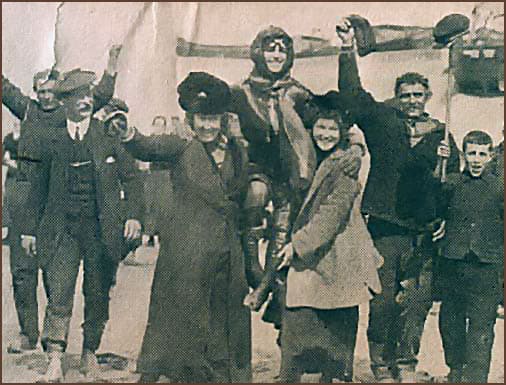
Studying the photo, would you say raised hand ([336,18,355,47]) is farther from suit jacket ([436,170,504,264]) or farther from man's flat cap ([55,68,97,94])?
man's flat cap ([55,68,97,94])

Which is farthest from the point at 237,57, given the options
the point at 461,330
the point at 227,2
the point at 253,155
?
the point at 461,330

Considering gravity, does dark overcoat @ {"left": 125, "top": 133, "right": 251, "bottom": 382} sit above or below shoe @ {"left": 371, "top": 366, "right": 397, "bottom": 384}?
above

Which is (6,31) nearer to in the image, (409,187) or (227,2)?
(227,2)

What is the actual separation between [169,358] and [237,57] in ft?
2.71

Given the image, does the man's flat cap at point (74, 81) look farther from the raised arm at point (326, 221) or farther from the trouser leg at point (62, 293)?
the raised arm at point (326, 221)

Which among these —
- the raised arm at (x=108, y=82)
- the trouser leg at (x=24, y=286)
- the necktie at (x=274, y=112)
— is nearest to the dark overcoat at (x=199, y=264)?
the necktie at (x=274, y=112)

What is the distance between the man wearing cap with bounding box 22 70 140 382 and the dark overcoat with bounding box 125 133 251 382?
0.43 ft

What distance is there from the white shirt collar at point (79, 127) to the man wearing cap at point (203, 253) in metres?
0.23

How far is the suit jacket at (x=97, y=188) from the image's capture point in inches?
72.1

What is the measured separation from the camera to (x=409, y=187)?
1821mm

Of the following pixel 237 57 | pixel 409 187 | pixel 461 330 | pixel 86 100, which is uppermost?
pixel 237 57

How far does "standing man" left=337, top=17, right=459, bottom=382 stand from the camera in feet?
5.95

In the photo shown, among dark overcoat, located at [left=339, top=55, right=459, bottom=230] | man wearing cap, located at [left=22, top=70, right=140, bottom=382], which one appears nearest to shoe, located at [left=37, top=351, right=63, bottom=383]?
man wearing cap, located at [left=22, top=70, right=140, bottom=382]

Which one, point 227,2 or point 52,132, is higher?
point 227,2
